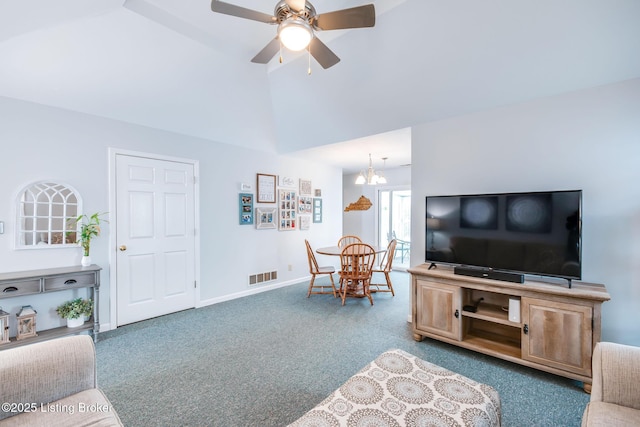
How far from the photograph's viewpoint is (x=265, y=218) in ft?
15.6

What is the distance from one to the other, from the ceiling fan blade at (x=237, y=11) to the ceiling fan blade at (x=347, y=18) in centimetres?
33

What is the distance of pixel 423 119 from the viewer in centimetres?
324

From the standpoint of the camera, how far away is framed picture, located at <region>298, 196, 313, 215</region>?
5.35 meters

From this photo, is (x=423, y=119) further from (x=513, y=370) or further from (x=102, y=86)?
(x=102, y=86)

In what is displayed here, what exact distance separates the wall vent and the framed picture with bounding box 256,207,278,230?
783 mm

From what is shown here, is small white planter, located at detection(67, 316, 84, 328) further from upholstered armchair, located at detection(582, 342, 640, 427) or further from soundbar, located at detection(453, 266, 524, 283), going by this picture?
upholstered armchair, located at detection(582, 342, 640, 427)

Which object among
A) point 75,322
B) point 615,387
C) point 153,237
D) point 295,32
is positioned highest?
point 295,32

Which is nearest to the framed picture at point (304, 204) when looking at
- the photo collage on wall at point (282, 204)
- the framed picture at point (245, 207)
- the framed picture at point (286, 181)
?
the photo collage on wall at point (282, 204)

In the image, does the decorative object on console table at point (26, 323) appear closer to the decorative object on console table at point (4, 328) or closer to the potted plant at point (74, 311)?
the decorative object on console table at point (4, 328)

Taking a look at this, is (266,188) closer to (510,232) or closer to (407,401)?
(510,232)

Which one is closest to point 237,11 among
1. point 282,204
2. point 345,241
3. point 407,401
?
point 407,401

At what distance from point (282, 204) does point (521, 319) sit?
3728mm

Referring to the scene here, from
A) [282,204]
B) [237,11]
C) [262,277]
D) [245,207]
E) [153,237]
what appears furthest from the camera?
[282,204]

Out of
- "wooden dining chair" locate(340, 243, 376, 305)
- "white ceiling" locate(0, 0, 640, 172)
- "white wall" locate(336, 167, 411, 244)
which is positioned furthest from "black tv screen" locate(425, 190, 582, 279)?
"white wall" locate(336, 167, 411, 244)
